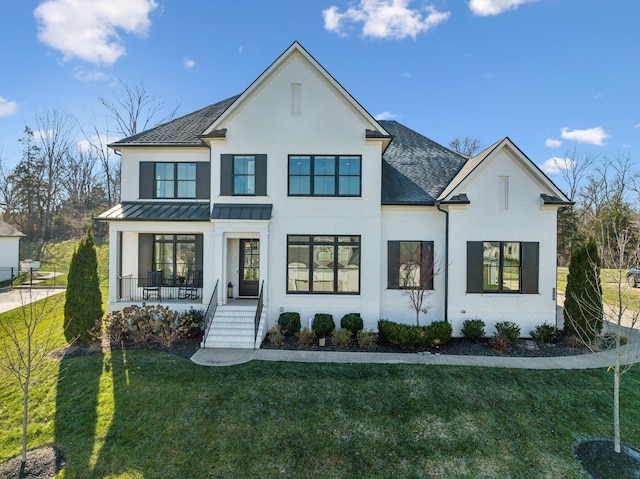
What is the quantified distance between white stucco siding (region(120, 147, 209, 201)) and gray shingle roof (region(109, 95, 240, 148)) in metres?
0.29

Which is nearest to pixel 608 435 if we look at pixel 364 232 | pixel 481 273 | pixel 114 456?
pixel 481 273

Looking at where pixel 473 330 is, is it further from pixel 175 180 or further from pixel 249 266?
pixel 175 180

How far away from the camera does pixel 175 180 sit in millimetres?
13328

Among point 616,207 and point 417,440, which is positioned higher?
point 616,207

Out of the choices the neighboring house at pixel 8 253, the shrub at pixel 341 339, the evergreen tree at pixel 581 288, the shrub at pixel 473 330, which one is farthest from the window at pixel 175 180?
the neighboring house at pixel 8 253

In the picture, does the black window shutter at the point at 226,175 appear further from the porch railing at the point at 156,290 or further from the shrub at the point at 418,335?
the shrub at the point at 418,335

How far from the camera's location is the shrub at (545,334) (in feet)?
36.2

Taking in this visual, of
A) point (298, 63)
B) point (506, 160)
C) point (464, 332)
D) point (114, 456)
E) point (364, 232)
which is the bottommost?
point (114, 456)

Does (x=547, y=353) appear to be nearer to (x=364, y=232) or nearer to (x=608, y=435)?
(x=608, y=435)

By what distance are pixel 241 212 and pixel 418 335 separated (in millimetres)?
7416

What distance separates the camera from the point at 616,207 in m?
27.8

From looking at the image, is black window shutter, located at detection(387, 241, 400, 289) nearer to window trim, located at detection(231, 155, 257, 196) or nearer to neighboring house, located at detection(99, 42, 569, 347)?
neighboring house, located at detection(99, 42, 569, 347)

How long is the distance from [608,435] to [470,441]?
2.93 m

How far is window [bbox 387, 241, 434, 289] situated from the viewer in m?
12.0
